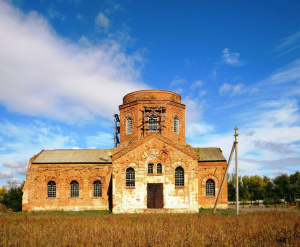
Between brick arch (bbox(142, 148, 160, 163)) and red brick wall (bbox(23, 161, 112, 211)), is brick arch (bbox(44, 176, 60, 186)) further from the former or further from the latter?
brick arch (bbox(142, 148, 160, 163))

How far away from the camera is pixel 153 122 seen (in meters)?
28.4

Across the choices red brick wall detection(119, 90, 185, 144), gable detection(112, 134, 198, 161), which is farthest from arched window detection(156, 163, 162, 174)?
red brick wall detection(119, 90, 185, 144)

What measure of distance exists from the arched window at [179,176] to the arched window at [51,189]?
1312 centimetres

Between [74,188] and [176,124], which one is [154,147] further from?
[74,188]

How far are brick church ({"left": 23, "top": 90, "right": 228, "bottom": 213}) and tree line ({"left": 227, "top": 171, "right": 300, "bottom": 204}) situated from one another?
52.0 ft

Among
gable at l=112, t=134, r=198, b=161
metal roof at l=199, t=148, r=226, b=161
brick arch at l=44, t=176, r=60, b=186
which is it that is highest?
gable at l=112, t=134, r=198, b=161

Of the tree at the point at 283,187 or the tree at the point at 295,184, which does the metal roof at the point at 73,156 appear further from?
the tree at the point at 295,184

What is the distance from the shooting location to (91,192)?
27.5m

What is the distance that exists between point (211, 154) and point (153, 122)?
7.27 m

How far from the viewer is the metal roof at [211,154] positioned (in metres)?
27.9

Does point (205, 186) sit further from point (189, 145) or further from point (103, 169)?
point (103, 169)

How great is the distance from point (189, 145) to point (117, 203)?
1016cm

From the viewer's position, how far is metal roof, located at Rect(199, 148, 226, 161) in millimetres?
27889

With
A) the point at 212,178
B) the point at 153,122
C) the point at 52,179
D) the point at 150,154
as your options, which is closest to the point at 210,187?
the point at 212,178
